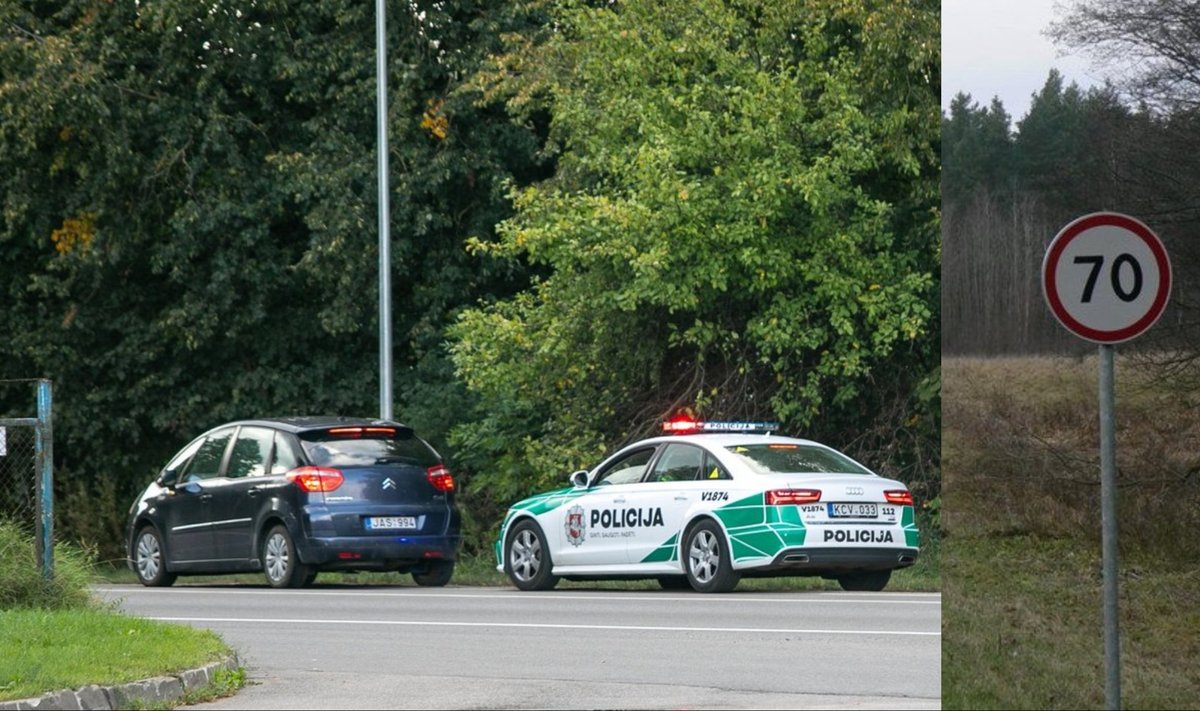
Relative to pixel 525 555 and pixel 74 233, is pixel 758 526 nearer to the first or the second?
pixel 525 555

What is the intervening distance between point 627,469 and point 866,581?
95.1 inches

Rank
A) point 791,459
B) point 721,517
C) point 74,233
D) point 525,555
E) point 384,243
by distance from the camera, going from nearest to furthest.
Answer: point 721,517 < point 791,459 < point 525,555 < point 384,243 < point 74,233

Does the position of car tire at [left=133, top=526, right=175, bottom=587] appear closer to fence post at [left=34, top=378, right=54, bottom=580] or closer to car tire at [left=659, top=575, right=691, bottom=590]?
car tire at [left=659, top=575, right=691, bottom=590]

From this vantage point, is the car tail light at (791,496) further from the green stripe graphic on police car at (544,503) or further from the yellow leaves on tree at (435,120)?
the yellow leaves on tree at (435,120)

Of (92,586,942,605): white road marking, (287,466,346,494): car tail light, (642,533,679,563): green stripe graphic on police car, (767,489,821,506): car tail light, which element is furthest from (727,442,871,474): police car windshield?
(287,466,346,494): car tail light

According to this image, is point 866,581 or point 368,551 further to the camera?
point 368,551

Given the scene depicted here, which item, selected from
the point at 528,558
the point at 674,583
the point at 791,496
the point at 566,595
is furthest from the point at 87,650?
the point at 674,583

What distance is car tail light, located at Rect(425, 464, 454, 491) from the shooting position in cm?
2056

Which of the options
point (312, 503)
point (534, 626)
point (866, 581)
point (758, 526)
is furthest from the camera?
point (312, 503)

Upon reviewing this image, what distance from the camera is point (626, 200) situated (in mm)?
24641

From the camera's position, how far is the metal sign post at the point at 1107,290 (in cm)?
858

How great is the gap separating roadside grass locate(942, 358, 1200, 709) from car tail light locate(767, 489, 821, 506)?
27.7 ft

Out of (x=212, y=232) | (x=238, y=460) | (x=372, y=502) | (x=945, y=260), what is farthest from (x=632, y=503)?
(x=212, y=232)

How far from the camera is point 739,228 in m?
24.1
